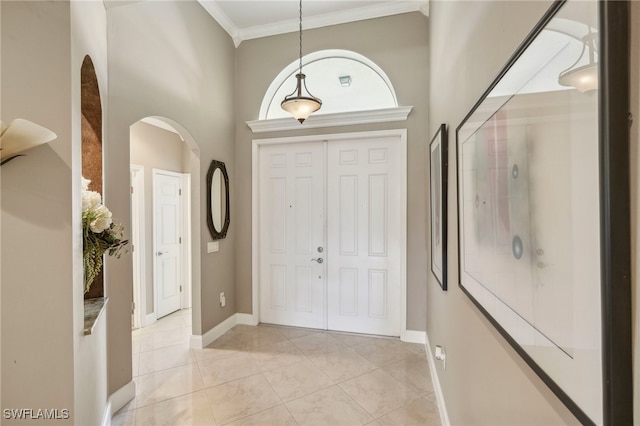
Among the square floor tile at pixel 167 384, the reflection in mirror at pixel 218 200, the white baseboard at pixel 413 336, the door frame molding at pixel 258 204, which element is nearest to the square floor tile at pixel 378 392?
the white baseboard at pixel 413 336

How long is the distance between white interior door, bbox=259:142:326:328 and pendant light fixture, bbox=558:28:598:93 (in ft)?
10.4

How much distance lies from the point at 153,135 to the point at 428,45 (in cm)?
381

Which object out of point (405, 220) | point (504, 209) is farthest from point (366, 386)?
point (504, 209)

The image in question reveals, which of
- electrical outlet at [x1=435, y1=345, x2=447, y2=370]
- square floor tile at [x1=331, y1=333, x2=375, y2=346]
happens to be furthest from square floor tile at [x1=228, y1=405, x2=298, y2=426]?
square floor tile at [x1=331, y1=333, x2=375, y2=346]

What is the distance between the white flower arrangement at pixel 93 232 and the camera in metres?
1.62

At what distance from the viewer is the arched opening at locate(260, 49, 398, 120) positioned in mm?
3621

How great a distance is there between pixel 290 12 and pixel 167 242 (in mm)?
3606

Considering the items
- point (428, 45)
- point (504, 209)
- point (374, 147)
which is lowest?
point (504, 209)

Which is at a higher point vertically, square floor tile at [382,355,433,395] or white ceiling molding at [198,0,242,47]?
white ceiling molding at [198,0,242,47]

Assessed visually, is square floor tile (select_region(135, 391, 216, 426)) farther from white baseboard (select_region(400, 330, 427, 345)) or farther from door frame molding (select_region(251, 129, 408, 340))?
white baseboard (select_region(400, 330, 427, 345))

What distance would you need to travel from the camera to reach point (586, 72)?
0.50 metres

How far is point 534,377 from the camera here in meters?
0.76

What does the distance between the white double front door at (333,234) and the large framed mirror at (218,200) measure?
0.45m

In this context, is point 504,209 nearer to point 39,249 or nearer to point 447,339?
point 447,339
